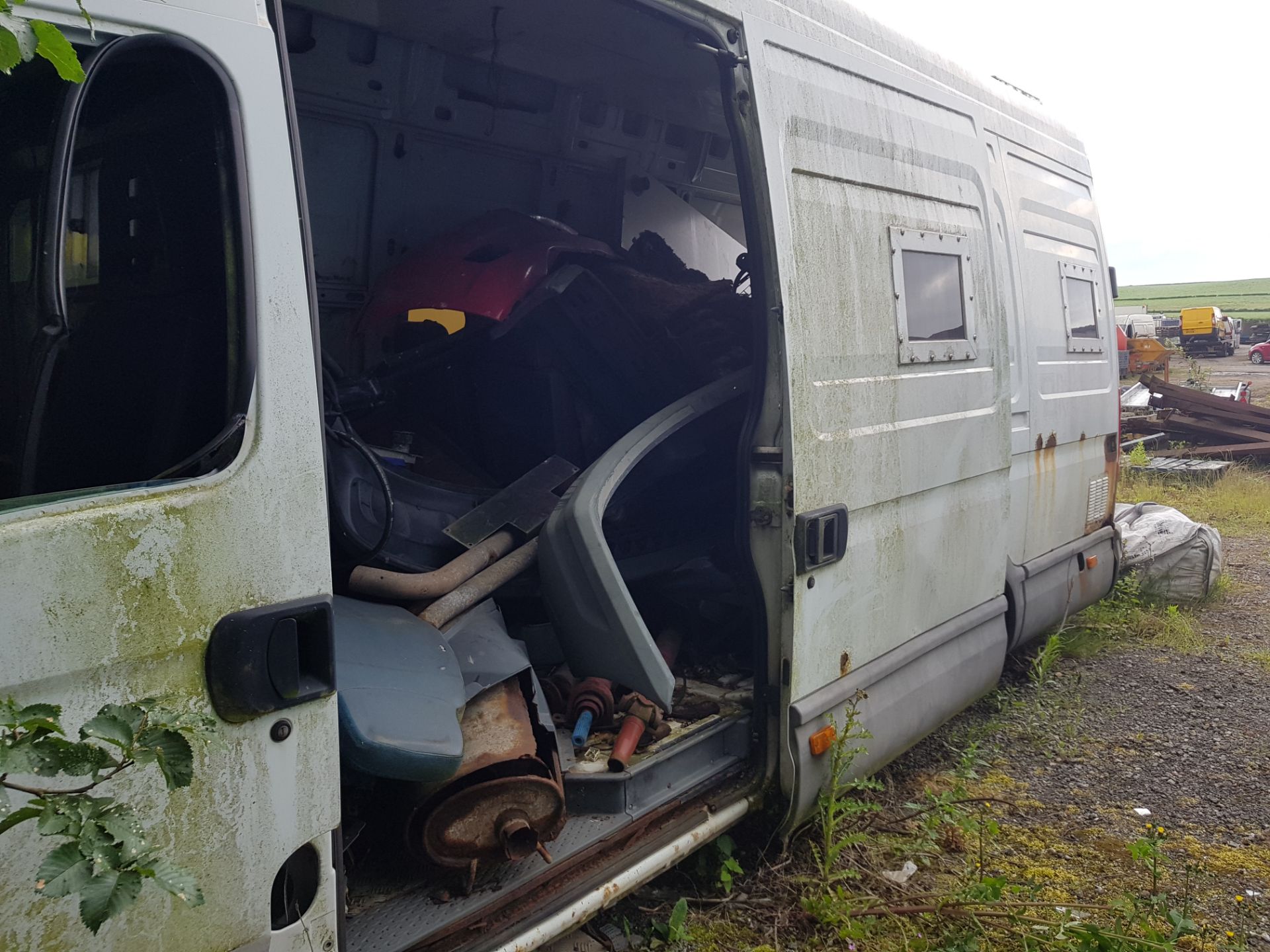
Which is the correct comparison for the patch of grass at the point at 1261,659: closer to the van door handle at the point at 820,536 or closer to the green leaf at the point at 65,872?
the van door handle at the point at 820,536

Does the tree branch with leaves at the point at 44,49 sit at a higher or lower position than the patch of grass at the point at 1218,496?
higher

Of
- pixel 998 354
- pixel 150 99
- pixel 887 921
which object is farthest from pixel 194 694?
pixel 998 354

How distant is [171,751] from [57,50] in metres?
0.78

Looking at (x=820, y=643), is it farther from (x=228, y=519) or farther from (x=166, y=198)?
(x=166, y=198)

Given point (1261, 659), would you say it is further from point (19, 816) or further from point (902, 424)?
point (19, 816)

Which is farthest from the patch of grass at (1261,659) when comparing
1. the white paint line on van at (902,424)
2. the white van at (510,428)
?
the white paint line on van at (902,424)

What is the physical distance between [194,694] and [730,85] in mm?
1893

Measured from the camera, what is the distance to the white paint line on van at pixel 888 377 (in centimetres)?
260

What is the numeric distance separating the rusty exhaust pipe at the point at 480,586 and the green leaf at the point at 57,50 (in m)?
1.34

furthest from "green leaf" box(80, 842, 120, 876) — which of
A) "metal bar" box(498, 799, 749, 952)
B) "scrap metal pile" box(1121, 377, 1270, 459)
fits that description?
"scrap metal pile" box(1121, 377, 1270, 459)

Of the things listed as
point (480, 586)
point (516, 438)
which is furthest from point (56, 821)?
point (516, 438)

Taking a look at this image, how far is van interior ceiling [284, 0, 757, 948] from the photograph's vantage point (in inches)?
80.0

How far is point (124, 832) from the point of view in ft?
3.42

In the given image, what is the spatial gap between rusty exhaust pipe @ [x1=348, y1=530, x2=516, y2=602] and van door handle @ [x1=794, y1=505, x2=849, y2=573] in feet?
2.62
